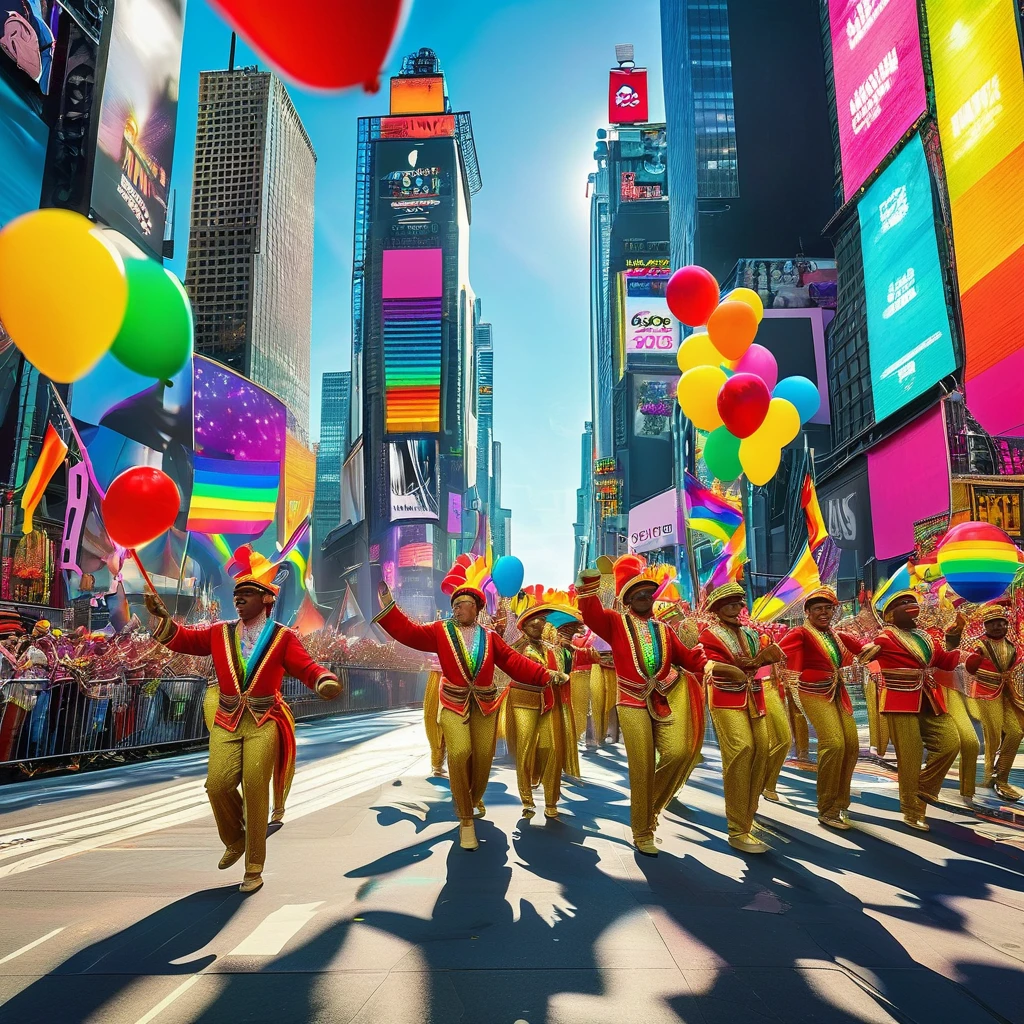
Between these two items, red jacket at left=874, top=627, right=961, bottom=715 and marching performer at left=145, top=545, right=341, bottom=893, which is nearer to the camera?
marching performer at left=145, top=545, right=341, bottom=893

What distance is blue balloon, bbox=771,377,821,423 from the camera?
43.4 feet

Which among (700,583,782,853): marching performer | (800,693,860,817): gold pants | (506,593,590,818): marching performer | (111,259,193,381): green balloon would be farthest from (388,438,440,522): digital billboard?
(700,583,782,853): marching performer

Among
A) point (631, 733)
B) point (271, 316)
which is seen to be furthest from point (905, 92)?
point (271, 316)

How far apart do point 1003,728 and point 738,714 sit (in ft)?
14.2

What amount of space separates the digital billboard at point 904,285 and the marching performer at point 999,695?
789 inches

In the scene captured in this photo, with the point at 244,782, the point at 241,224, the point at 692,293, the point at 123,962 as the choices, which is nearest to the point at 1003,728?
the point at 692,293

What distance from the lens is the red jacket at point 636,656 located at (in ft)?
20.4

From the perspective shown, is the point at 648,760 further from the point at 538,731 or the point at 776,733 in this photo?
the point at 776,733

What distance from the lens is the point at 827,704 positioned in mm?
7016

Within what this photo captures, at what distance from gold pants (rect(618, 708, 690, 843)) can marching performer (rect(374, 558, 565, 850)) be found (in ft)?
2.41

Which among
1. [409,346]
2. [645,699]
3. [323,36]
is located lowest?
[645,699]

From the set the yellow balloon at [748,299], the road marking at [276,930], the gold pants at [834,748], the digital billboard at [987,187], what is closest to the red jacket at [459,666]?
the road marking at [276,930]

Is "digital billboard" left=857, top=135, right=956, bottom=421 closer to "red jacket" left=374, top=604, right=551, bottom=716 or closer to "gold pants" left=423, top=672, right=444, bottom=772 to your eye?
"gold pants" left=423, top=672, right=444, bottom=772

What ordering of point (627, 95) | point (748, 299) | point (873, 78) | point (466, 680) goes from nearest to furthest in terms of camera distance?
point (466, 680), point (748, 299), point (873, 78), point (627, 95)
